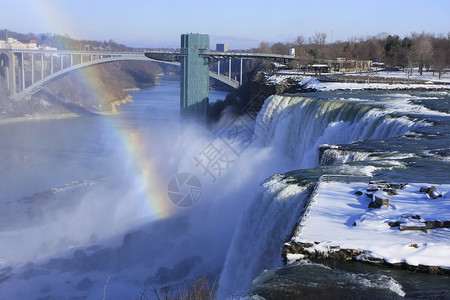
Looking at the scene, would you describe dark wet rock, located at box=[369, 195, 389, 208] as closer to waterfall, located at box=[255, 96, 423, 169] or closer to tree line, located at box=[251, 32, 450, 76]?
waterfall, located at box=[255, 96, 423, 169]

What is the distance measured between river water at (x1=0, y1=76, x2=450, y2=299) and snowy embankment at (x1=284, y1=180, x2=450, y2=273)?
6.7 inches

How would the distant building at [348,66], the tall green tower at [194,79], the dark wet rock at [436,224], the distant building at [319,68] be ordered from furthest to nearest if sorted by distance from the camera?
the distant building at [348,66]
the distant building at [319,68]
the tall green tower at [194,79]
the dark wet rock at [436,224]

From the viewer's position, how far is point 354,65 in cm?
3222

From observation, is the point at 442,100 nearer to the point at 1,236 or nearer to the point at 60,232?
the point at 60,232

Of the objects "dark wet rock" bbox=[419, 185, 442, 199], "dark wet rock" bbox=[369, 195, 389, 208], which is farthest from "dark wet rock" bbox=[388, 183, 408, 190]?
"dark wet rock" bbox=[369, 195, 389, 208]

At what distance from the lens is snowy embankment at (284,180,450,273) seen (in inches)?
197

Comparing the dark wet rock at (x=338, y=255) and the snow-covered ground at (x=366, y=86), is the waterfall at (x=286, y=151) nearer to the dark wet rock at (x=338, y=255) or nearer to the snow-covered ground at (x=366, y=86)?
the dark wet rock at (x=338, y=255)

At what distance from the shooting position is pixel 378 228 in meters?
5.52

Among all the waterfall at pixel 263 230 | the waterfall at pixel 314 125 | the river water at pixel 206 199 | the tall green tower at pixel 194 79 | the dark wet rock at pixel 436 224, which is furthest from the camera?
the tall green tower at pixel 194 79

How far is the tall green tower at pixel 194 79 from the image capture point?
28297 millimetres

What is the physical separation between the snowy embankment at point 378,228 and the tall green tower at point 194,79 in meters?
21.9

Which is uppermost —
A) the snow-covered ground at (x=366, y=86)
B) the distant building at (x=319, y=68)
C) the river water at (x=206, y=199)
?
the distant building at (x=319, y=68)

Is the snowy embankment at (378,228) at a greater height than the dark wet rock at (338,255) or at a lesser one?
greater

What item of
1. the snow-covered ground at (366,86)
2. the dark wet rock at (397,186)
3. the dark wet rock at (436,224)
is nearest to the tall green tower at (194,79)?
the snow-covered ground at (366,86)
